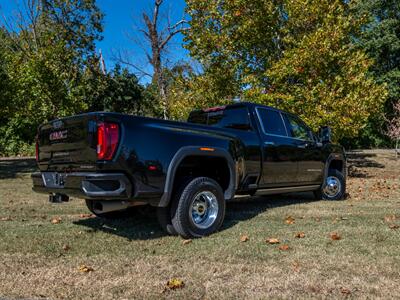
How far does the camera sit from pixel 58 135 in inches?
210

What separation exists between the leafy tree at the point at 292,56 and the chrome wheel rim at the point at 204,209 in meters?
8.26

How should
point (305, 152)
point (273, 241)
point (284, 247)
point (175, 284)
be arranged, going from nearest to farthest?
point (175, 284) < point (284, 247) < point (273, 241) < point (305, 152)

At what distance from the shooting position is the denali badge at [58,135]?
5223 mm

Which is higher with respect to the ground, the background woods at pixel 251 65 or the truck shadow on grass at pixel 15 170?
the background woods at pixel 251 65

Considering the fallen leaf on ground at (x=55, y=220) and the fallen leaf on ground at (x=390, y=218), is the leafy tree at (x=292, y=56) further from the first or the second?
the fallen leaf on ground at (x=55, y=220)

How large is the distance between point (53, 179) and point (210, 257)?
225 cm

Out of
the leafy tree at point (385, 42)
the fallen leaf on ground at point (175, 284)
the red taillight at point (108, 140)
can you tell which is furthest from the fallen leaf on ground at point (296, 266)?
the leafy tree at point (385, 42)

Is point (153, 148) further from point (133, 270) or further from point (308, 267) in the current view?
point (308, 267)

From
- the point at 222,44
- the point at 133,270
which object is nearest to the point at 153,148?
the point at 133,270

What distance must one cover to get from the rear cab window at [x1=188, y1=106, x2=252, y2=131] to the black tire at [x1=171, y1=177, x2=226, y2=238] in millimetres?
1556

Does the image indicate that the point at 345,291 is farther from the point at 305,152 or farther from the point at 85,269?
the point at 305,152

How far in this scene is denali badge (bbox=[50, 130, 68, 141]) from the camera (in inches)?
206

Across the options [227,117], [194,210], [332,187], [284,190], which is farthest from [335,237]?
[332,187]

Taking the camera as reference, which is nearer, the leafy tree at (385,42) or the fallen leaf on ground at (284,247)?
the fallen leaf on ground at (284,247)
